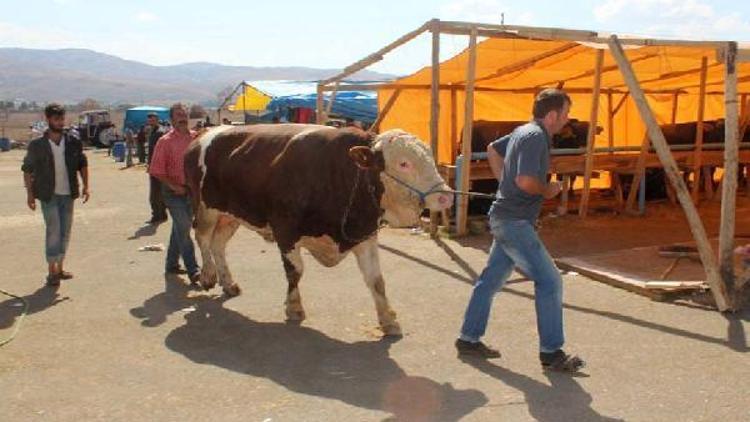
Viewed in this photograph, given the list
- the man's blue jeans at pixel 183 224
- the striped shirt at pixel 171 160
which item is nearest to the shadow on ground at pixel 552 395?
the man's blue jeans at pixel 183 224

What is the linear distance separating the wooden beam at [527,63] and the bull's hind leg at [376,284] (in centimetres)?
517

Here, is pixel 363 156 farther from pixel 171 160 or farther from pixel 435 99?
pixel 435 99

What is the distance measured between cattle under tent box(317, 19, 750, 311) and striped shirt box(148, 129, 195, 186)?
3793 millimetres

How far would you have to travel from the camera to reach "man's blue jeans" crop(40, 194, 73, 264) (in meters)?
7.95

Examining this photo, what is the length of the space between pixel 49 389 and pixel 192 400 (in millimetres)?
1011

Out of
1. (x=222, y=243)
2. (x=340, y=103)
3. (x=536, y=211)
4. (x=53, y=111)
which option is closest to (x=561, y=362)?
(x=536, y=211)

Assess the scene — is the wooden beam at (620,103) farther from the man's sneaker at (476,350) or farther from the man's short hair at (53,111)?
the man's sneaker at (476,350)

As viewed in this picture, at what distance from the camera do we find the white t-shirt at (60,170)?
7914 mm

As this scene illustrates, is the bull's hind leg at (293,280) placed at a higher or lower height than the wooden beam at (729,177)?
lower

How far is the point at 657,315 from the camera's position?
21.8 ft

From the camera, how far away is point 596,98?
11227mm

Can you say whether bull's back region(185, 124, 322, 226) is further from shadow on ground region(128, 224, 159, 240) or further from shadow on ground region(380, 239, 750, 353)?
shadow on ground region(128, 224, 159, 240)

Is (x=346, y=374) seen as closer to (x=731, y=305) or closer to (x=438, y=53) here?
(x=731, y=305)

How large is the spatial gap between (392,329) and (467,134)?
493cm
